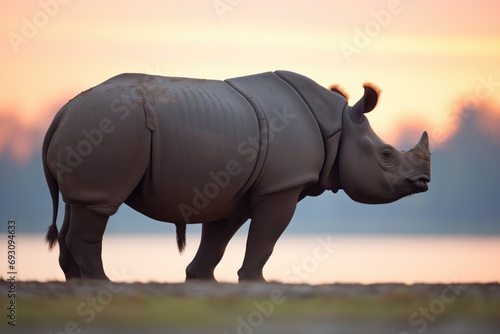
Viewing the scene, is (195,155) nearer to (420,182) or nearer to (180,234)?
(180,234)

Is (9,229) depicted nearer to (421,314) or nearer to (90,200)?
(90,200)

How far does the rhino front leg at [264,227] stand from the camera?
45.9 ft

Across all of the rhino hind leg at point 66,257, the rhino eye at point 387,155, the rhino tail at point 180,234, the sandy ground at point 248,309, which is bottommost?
the rhino tail at point 180,234

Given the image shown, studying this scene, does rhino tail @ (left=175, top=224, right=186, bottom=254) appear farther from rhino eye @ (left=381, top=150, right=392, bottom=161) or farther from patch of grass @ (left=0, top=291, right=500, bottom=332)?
patch of grass @ (left=0, top=291, right=500, bottom=332)

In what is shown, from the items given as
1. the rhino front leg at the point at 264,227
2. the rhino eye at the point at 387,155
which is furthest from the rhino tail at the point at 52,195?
the rhino eye at the point at 387,155

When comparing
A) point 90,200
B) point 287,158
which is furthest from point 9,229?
point 287,158

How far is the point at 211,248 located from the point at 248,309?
5009mm

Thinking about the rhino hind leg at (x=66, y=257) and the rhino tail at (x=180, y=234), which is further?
the rhino tail at (x=180, y=234)

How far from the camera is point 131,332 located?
9266mm

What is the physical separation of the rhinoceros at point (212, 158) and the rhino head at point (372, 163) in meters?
0.01

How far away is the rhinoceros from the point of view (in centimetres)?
1310

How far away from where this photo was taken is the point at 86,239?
1322 centimetres

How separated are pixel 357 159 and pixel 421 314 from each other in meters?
4.78

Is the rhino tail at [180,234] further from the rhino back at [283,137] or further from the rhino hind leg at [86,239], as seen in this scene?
the rhino hind leg at [86,239]
